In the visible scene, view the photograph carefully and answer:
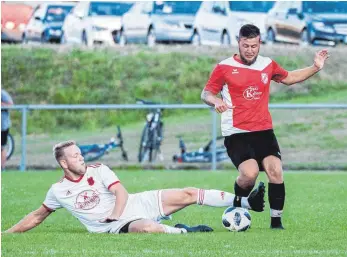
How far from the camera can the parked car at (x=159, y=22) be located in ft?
108

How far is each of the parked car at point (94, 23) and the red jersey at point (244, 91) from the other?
2170 cm

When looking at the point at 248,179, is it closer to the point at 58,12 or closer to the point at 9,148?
the point at 9,148

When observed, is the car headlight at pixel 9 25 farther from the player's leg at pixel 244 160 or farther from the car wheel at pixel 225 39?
the player's leg at pixel 244 160

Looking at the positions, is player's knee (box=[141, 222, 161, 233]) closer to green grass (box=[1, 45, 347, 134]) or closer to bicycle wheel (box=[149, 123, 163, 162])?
bicycle wheel (box=[149, 123, 163, 162])

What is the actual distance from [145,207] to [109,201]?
0.34 m

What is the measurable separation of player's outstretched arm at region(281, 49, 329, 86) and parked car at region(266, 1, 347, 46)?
19.5 metres

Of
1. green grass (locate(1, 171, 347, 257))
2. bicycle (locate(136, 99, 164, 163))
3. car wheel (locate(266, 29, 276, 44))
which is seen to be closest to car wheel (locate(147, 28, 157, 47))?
car wheel (locate(266, 29, 276, 44))

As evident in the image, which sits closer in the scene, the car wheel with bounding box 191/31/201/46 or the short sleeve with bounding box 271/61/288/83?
the short sleeve with bounding box 271/61/288/83

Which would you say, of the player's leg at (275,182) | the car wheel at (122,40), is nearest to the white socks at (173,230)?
the player's leg at (275,182)

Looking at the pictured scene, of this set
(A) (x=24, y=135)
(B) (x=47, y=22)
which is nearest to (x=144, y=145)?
(A) (x=24, y=135)

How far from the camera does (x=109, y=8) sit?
33.6 metres

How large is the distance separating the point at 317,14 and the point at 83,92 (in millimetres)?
7156

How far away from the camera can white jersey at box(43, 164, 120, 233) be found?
11305 millimetres

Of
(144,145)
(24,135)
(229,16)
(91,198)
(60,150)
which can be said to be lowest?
(144,145)
